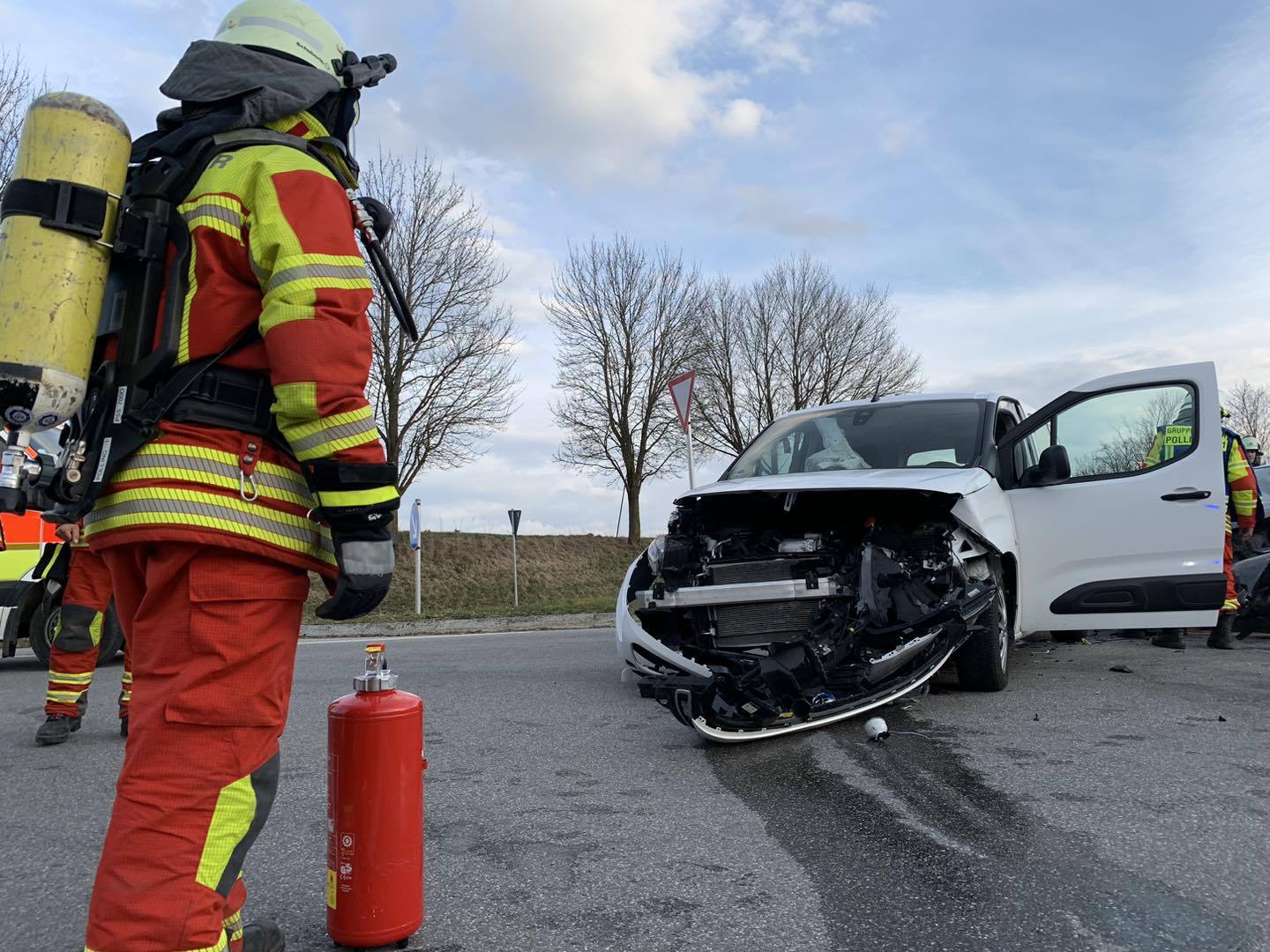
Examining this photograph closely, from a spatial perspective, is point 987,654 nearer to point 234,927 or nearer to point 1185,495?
point 1185,495

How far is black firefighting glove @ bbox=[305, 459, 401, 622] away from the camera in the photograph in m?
1.82

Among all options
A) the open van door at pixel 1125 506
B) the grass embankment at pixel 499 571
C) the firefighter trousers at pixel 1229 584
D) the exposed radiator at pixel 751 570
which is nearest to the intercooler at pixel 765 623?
the exposed radiator at pixel 751 570

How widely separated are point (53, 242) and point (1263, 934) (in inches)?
124

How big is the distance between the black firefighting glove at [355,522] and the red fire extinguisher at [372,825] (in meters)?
0.37

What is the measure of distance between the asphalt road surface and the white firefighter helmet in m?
2.16

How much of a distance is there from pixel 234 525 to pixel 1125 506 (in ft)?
16.8

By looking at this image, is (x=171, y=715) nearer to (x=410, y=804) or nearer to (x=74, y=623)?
(x=410, y=804)

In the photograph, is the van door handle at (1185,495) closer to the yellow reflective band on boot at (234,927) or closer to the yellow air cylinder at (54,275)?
the yellow reflective band on boot at (234,927)

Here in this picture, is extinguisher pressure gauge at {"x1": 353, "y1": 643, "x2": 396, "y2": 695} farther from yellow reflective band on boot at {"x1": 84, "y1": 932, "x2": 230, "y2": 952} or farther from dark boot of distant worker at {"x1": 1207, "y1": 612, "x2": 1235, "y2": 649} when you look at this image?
dark boot of distant worker at {"x1": 1207, "y1": 612, "x2": 1235, "y2": 649}

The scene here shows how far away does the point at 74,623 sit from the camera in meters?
A: 4.44

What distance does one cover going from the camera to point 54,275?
181cm

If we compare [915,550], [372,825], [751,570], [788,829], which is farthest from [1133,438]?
[372,825]

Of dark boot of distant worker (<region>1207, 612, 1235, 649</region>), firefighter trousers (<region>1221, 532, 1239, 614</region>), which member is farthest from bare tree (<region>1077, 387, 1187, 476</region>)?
dark boot of distant worker (<region>1207, 612, 1235, 649</region>)

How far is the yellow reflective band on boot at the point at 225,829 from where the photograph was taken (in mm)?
1726
